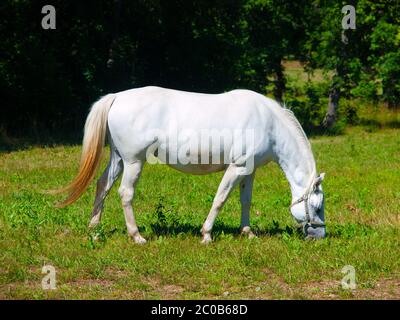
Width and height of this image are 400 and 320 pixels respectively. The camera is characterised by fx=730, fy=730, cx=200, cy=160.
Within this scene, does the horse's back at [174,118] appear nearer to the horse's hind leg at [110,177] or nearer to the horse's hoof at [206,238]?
the horse's hind leg at [110,177]

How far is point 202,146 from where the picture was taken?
903 centimetres

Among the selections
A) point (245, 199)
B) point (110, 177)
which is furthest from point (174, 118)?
point (245, 199)

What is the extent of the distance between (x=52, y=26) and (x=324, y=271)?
15.1 meters

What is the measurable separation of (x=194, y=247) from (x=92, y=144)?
72.9 inches

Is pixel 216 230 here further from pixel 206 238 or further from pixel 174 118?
pixel 174 118

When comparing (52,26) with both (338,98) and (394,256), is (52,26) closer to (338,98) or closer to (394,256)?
(338,98)

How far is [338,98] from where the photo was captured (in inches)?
997

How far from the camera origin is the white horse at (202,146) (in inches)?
356

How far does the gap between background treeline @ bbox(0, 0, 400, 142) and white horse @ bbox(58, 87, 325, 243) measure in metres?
11.7

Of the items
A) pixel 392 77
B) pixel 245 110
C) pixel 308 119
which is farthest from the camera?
pixel 308 119

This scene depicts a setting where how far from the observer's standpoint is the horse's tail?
922 cm

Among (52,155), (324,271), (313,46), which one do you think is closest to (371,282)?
(324,271)

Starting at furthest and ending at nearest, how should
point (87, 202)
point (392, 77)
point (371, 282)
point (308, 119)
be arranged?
point (308, 119) < point (392, 77) < point (87, 202) < point (371, 282)

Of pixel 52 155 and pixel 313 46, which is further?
pixel 313 46
